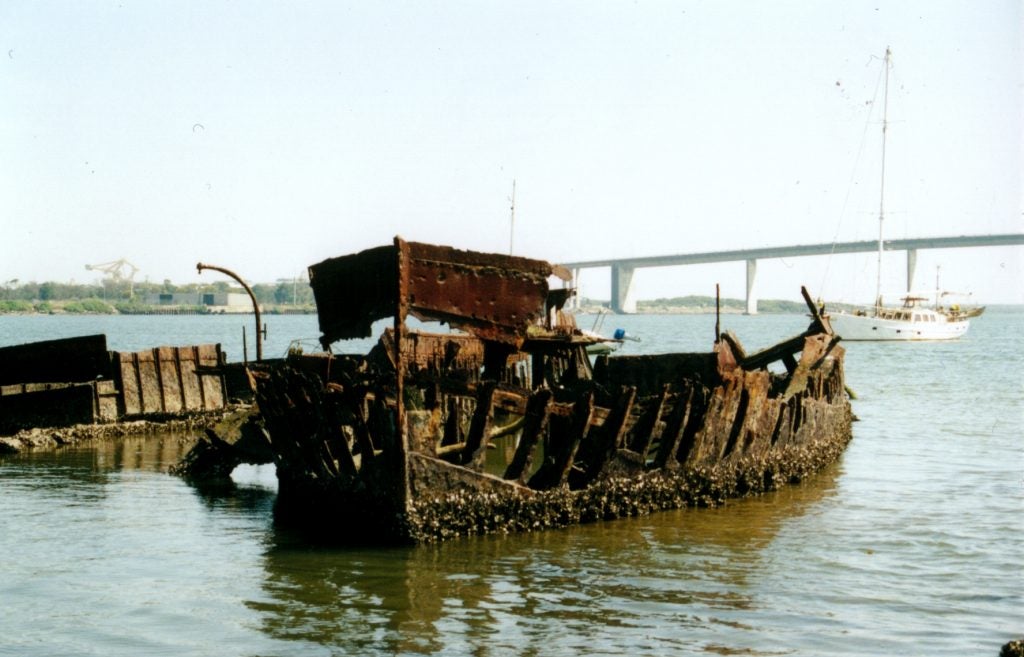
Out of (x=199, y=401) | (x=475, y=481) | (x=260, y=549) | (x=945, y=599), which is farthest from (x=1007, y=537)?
(x=199, y=401)

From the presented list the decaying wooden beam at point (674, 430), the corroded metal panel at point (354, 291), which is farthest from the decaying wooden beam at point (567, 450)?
the corroded metal panel at point (354, 291)

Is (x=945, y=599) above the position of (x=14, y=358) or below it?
below

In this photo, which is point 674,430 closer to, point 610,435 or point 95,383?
point 610,435

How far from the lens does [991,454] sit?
2280 cm

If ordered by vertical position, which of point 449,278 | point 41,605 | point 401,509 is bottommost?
point 41,605

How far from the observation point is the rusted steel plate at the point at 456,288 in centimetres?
1179

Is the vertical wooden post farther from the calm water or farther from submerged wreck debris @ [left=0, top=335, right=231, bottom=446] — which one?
submerged wreck debris @ [left=0, top=335, right=231, bottom=446]

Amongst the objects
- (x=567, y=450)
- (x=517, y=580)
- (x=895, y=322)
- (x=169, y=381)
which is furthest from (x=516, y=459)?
(x=895, y=322)

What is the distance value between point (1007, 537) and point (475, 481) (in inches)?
277

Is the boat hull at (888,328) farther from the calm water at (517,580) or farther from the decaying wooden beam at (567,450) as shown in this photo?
the decaying wooden beam at (567,450)

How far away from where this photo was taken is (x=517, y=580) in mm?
10867

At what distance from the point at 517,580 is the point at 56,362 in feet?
48.8

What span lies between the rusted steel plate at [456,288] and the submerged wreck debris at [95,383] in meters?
9.52

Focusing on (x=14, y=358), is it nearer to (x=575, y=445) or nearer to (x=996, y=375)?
(x=575, y=445)
